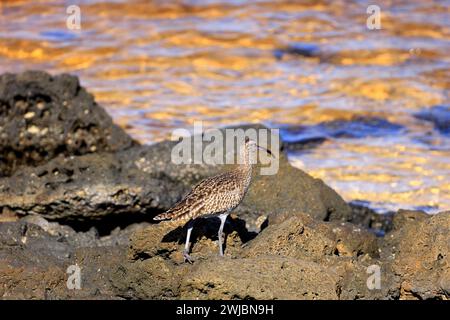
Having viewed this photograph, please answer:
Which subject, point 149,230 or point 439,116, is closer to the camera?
point 149,230

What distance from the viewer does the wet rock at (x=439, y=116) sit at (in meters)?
13.6

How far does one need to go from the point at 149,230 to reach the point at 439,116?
25.3 feet

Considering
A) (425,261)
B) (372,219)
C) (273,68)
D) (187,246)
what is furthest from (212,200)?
(273,68)

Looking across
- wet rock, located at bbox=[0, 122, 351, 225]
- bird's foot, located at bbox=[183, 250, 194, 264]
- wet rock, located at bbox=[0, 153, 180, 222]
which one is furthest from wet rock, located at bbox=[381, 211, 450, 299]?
wet rock, located at bbox=[0, 153, 180, 222]

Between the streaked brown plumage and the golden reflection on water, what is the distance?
3.53m

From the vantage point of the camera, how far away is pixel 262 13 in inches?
762

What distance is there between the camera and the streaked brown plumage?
23.7 ft

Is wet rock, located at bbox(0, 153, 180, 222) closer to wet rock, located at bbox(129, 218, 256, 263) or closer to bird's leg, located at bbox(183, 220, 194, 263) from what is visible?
wet rock, located at bbox(129, 218, 256, 263)

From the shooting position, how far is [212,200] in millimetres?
7324

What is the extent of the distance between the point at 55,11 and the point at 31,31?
4.85 feet

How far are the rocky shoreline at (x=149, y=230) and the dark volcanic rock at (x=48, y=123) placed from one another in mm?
12

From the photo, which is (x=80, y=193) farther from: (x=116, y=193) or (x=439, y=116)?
(x=439, y=116)

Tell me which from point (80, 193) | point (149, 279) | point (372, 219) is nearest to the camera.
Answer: point (149, 279)
